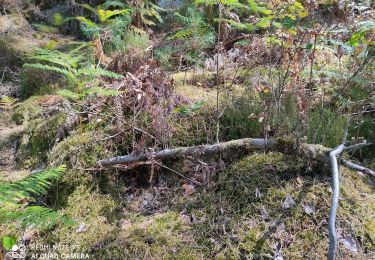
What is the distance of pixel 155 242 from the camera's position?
2.41 metres

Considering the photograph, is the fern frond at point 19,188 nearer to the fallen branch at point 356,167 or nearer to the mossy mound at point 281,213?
the mossy mound at point 281,213

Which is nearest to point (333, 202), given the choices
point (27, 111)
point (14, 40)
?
point (27, 111)

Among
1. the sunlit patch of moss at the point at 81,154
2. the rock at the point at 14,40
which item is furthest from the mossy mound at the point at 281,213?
the rock at the point at 14,40

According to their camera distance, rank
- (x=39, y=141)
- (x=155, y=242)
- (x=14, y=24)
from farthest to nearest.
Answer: (x=14, y=24) < (x=39, y=141) < (x=155, y=242)

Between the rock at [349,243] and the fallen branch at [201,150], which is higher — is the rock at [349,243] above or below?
below

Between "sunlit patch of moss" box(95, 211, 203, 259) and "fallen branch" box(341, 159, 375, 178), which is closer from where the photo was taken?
"sunlit patch of moss" box(95, 211, 203, 259)

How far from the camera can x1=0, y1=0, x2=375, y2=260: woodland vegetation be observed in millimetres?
2359

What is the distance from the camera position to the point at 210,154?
296 cm

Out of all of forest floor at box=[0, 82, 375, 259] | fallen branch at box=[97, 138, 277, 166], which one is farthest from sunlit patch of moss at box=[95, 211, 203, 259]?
fallen branch at box=[97, 138, 277, 166]

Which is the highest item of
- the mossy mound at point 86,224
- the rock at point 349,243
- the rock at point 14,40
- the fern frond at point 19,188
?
the rock at point 14,40

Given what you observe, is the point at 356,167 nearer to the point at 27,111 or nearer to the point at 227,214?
the point at 227,214

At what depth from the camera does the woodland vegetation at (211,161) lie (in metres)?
2.36

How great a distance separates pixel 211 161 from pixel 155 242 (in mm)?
899

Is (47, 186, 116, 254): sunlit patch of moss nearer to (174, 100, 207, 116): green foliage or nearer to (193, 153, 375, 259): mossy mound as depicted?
A: (193, 153, 375, 259): mossy mound
